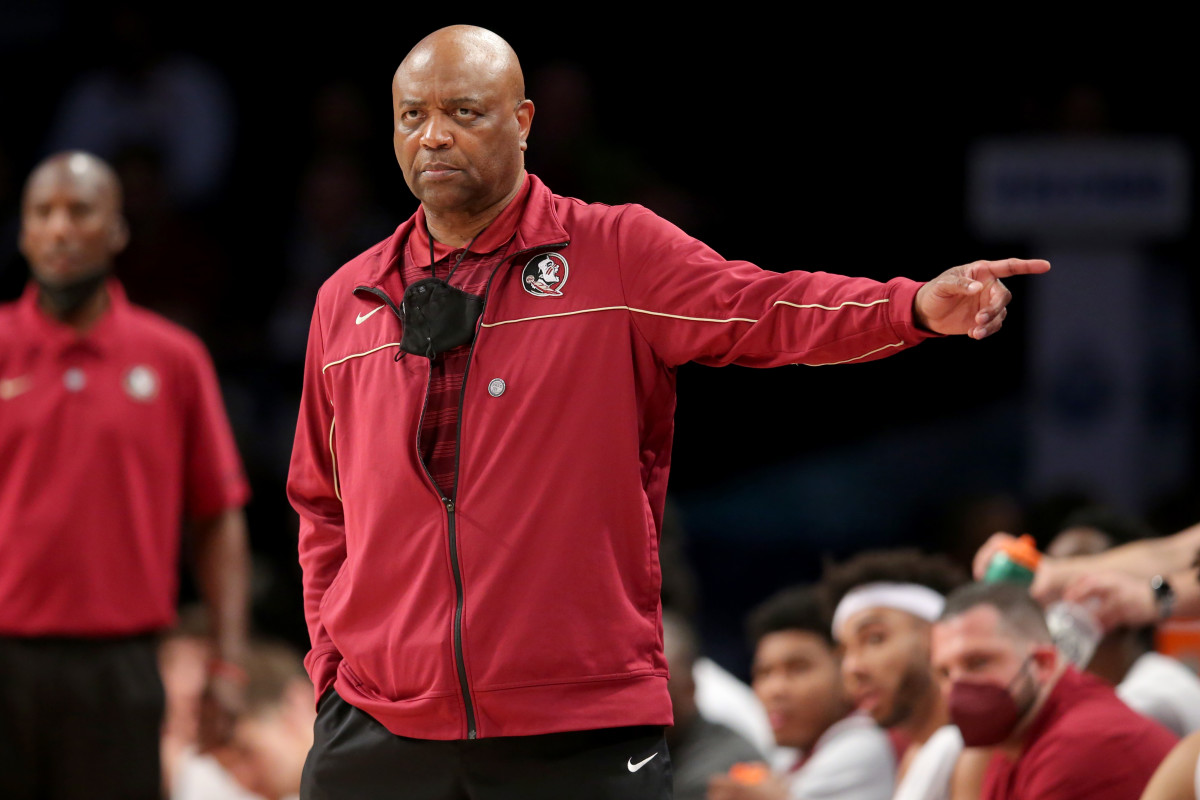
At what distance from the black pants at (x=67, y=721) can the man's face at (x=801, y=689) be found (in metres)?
1.95

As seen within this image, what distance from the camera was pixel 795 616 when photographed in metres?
5.57

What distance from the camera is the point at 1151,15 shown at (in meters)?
8.60

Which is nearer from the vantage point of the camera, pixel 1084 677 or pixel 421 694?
pixel 421 694

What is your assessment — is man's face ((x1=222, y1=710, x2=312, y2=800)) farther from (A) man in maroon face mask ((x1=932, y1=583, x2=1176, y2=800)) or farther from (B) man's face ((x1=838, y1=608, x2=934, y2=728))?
(A) man in maroon face mask ((x1=932, y1=583, x2=1176, y2=800))

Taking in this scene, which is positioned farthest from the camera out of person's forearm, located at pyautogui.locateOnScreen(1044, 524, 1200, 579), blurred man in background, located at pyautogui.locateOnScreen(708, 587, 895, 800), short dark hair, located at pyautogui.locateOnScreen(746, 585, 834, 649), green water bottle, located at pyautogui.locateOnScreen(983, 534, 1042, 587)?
short dark hair, located at pyautogui.locateOnScreen(746, 585, 834, 649)

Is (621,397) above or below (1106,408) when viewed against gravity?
above

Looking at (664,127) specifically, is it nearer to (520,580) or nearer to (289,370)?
(289,370)

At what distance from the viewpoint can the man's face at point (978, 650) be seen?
13.1ft

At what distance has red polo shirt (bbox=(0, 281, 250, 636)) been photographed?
4.89 meters

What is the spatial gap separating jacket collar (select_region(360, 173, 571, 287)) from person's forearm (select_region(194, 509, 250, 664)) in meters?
2.46

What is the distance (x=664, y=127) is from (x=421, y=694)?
21.1 ft

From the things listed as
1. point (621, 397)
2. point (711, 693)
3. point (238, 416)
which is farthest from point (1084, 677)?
point (238, 416)

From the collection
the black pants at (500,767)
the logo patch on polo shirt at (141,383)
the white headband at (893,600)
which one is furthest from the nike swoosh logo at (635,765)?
the logo patch on polo shirt at (141,383)

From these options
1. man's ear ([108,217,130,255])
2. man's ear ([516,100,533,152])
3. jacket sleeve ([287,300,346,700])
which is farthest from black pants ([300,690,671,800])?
man's ear ([108,217,130,255])
